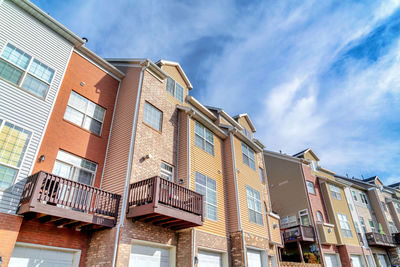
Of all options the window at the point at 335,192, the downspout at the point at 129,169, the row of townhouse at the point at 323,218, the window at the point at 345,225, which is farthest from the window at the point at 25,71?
the window at the point at 335,192

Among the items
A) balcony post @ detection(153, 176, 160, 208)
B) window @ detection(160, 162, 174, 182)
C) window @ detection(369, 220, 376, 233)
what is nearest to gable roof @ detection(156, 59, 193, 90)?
window @ detection(160, 162, 174, 182)

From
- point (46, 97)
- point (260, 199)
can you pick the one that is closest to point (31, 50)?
point (46, 97)

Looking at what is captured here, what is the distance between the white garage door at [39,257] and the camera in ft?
28.6

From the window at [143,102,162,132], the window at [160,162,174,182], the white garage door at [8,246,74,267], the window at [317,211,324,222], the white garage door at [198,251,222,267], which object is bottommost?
the white garage door at [8,246,74,267]

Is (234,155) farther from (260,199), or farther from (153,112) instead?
(153,112)

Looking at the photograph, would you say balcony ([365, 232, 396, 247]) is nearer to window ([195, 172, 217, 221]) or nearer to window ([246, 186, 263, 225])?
window ([246, 186, 263, 225])

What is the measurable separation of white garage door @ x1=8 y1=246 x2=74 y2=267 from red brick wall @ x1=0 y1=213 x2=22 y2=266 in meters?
0.68

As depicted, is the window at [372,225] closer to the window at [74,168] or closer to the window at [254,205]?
the window at [254,205]

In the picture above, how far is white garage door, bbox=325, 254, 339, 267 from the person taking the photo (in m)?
24.4

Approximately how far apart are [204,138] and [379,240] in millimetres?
26697

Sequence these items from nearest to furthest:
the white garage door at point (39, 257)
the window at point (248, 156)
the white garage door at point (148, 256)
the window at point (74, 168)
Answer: the white garage door at point (39, 257)
the white garage door at point (148, 256)
the window at point (74, 168)
the window at point (248, 156)

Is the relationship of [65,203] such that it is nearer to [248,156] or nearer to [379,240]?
[248,156]

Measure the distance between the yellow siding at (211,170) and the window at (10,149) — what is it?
764cm

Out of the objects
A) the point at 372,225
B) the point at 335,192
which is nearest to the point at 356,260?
the point at 335,192
